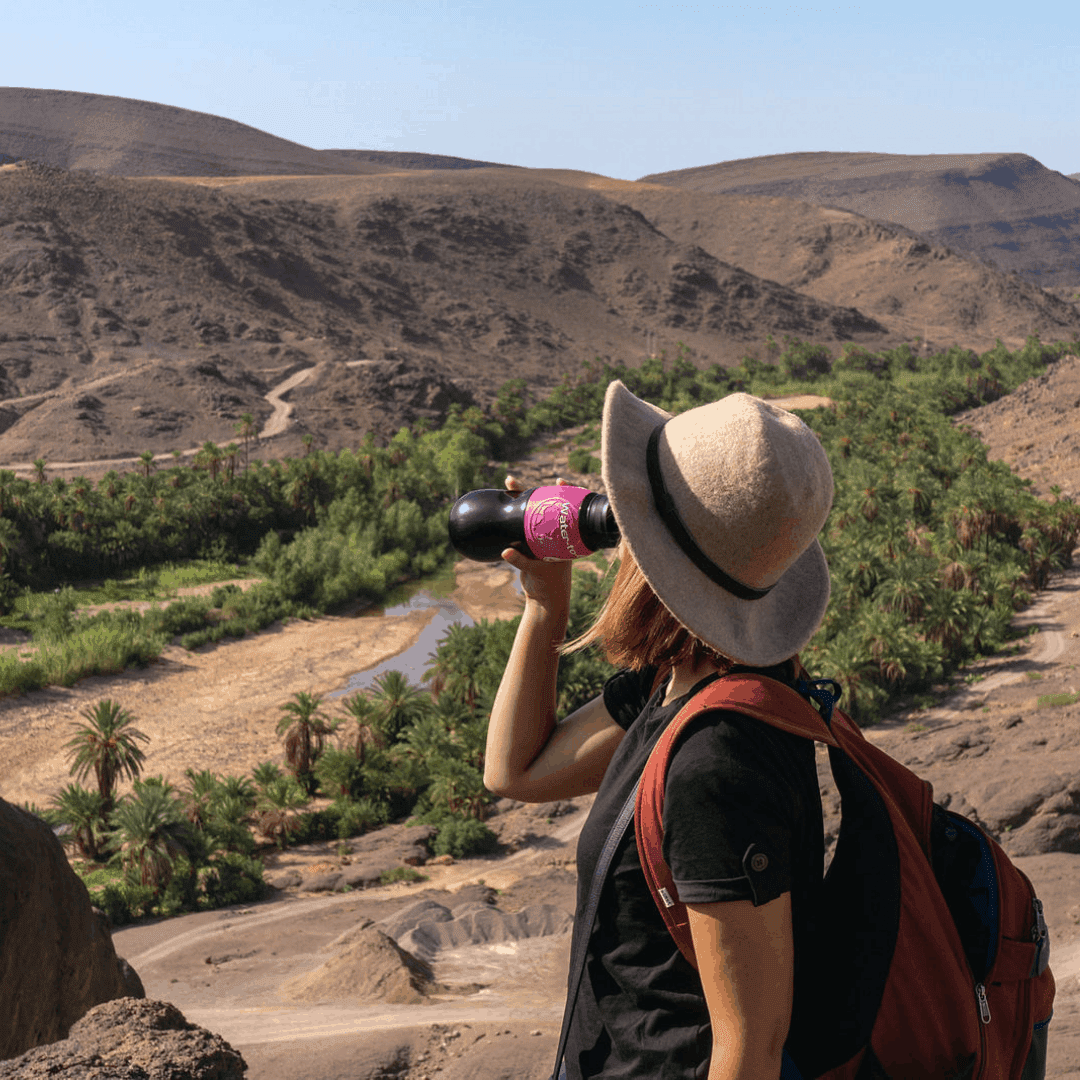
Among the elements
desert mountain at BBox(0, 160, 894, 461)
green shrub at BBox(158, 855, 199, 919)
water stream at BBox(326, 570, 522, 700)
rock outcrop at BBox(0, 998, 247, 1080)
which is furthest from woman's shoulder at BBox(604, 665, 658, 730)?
desert mountain at BBox(0, 160, 894, 461)

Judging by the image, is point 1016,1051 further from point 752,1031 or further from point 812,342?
point 812,342

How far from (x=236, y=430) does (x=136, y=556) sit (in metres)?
15.1

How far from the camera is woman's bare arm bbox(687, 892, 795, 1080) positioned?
1.73 metres

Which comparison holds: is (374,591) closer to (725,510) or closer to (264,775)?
(264,775)

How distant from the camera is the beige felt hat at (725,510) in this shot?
76.8 inches

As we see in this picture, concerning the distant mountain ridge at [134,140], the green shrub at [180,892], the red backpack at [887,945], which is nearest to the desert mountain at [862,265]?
the distant mountain ridge at [134,140]

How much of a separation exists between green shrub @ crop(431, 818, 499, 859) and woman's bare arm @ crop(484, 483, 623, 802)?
2049cm

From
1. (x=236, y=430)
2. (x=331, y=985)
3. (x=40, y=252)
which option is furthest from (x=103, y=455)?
(x=331, y=985)

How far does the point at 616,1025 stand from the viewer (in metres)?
2.02

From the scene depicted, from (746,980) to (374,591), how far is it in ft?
139

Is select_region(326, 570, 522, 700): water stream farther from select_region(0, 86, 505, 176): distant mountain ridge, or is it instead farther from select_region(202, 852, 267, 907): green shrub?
select_region(0, 86, 505, 176): distant mountain ridge

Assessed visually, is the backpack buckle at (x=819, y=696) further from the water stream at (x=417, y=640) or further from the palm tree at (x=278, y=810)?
the water stream at (x=417, y=640)

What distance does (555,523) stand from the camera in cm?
236

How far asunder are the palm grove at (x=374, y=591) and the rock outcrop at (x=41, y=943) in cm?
492
